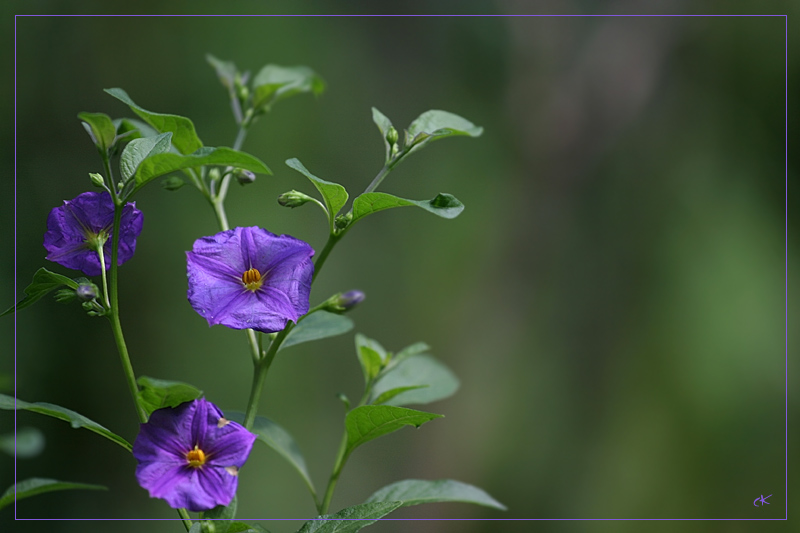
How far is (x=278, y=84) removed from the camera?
0.72 metres

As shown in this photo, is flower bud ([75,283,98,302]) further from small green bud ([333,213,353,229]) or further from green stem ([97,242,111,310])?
small green bud ([333,213,353,229])

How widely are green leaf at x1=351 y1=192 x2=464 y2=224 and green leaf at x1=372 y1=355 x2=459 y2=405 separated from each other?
0.92ft

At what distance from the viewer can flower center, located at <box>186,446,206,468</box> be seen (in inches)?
19.4

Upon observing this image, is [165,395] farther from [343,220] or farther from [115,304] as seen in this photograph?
[343,220]

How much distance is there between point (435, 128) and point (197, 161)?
224 mm

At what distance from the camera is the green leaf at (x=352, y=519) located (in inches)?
19.6

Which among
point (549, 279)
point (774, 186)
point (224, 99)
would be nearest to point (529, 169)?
point (549, 279)

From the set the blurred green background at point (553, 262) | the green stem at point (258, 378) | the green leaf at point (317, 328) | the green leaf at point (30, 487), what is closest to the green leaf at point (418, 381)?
the green leaf at point (317, 328)

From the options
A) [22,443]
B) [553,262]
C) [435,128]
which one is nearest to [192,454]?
[22,443]

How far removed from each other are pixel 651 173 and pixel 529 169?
0.33 metres

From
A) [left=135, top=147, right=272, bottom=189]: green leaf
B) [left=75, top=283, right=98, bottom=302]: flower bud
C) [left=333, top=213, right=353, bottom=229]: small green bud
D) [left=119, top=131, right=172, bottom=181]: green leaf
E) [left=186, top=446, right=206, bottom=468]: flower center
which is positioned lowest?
[left=186, top=446, right=206, bottom=468]: flower center

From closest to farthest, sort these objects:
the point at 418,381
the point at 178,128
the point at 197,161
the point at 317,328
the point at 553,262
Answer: the point at 197,161, the point at 178,128, the point at 317,328, the point at 418,381, the point at 553,262

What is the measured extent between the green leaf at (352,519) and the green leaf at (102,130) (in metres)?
0.34

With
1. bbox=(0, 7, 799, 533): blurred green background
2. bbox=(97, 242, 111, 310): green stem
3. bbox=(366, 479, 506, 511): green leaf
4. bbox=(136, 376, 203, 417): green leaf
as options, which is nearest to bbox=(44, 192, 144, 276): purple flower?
bbox=(97, 242, 111, 310): green stem
